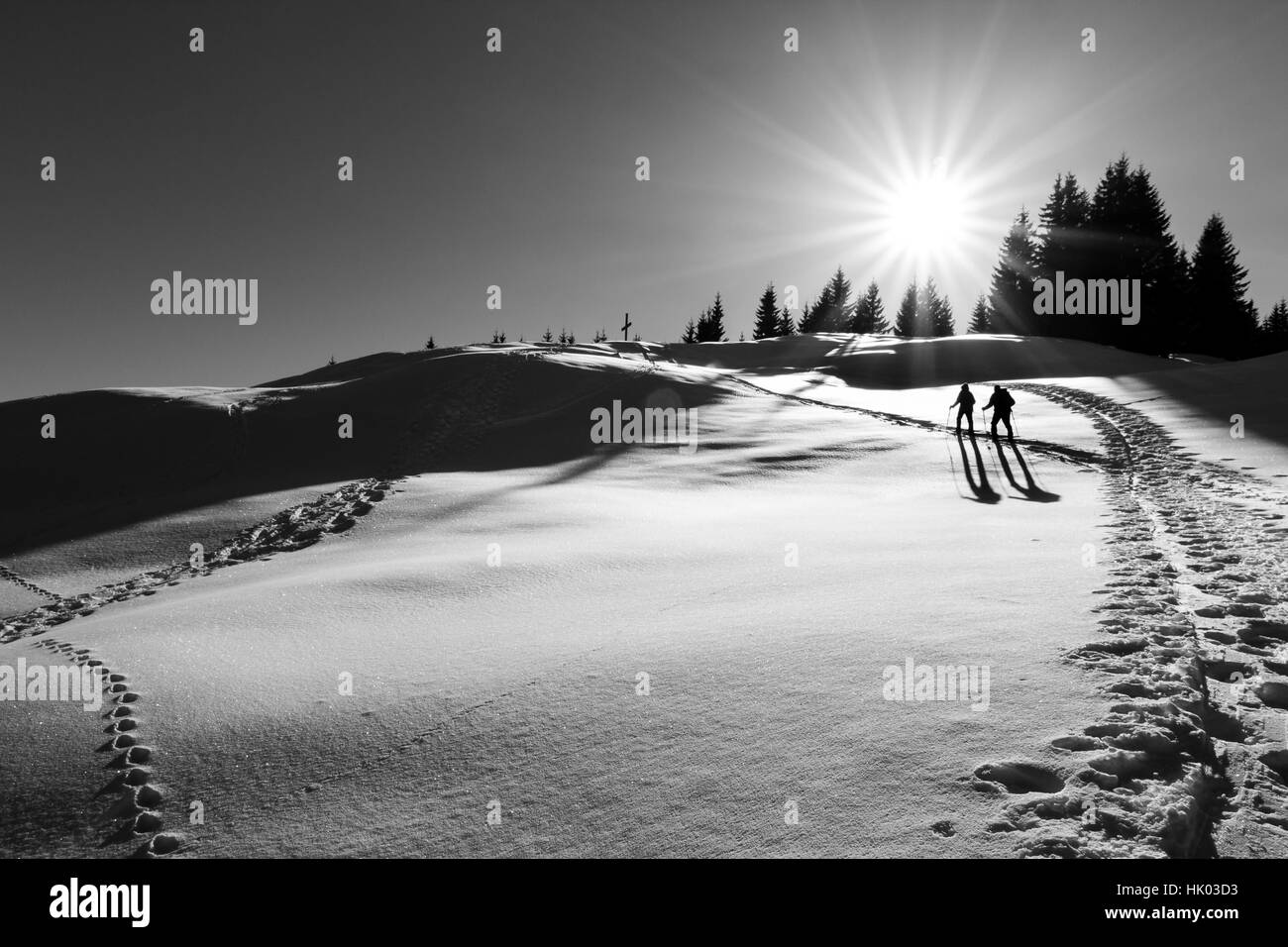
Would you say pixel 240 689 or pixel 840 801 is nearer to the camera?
pixel 840 801

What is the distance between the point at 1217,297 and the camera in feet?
169

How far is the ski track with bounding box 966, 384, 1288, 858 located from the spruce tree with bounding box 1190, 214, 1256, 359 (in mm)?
59781

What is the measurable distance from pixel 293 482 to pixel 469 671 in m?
12.3

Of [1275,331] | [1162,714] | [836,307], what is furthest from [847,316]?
[1162,714]

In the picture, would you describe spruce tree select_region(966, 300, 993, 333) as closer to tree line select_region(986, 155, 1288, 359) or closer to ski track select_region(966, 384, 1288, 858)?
tree line select_region(986, 155, 1288, 359)

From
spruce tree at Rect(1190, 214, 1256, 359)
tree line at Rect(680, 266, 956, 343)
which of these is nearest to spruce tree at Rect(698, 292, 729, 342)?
tree line at Rect(680, 266, 956, 343)

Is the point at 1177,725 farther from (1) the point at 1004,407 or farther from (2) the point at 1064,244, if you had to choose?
(2) the point at 1064,244

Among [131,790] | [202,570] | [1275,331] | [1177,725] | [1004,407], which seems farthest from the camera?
[1275,331]

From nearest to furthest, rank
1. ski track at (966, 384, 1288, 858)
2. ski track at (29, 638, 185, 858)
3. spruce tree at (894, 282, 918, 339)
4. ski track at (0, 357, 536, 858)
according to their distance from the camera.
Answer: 1. ski track at (966, 384, 1288, 858)
2. ski track at (29, 638, 185, 858)
3. ski track at (0, 357, 536, 858)
4. spruce tree at (894, 282, 918, 339)

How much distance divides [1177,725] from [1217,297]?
2588 inches

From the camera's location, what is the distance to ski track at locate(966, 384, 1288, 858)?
2674 millimetres
